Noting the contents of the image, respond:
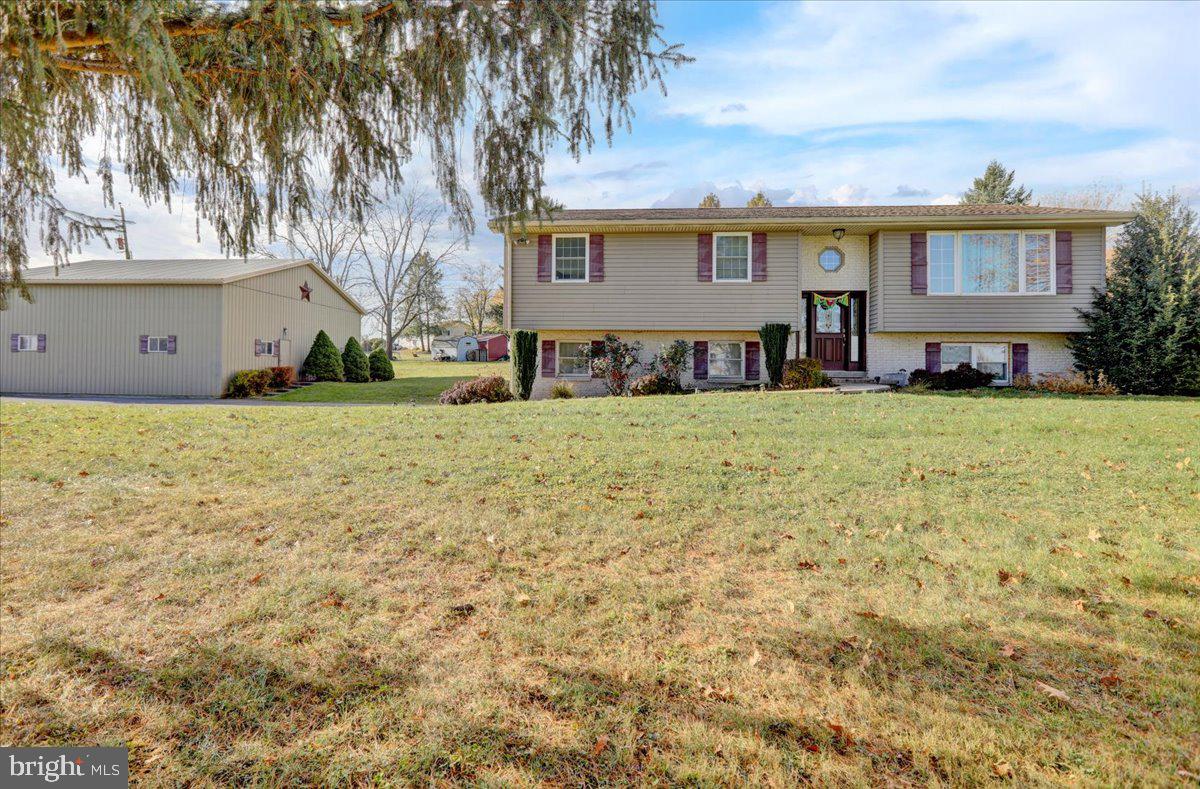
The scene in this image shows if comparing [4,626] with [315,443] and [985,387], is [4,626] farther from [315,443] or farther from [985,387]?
[985,387]

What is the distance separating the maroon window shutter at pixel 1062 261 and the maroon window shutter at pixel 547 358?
13.5 metres

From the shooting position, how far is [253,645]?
3.42 m

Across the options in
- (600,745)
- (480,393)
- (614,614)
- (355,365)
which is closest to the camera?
(600,745)

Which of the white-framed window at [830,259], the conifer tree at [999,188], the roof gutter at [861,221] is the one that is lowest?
the white-framed window at [830,259]

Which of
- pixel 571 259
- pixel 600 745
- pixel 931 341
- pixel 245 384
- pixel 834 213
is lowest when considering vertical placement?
pixel 600 745

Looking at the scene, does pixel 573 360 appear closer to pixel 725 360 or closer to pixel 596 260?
pixel 596 260

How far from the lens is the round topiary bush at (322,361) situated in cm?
2284

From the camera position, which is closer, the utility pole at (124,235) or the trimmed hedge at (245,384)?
the utility pole at (124,235)

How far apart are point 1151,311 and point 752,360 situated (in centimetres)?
953

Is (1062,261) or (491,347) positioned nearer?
(1062,261)

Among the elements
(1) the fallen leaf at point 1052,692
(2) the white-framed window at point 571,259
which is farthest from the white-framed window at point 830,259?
(1) the fallen leaf at point 1052,692

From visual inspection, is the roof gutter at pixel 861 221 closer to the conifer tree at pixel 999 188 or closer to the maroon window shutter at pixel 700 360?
the maroon window shutter at pixel 700 360

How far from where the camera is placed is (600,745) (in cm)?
257

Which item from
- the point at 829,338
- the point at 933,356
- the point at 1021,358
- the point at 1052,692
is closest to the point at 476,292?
the point at 829,338
